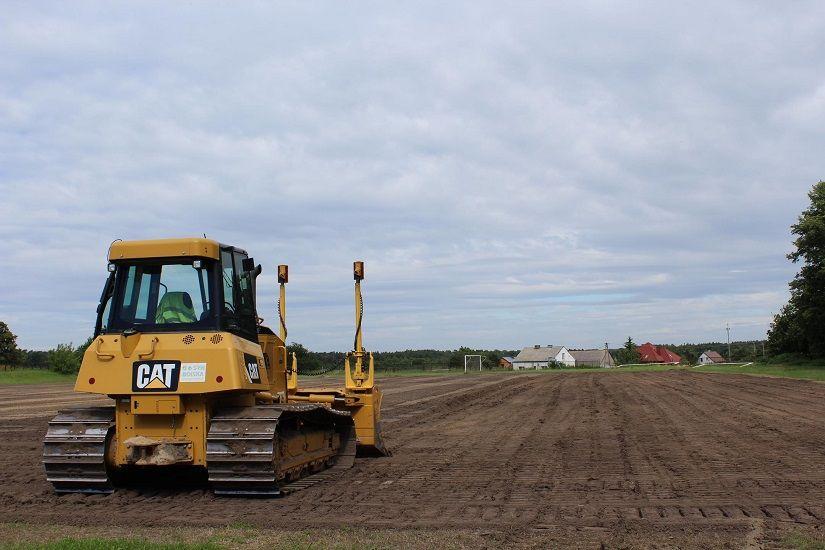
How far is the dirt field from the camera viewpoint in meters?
7.41

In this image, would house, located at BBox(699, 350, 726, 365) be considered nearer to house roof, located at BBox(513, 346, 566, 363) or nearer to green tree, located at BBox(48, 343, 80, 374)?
house roof, located at BBox(513, 346, 566, 363)

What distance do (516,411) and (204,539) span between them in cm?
1683

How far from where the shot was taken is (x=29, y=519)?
809 centimetres

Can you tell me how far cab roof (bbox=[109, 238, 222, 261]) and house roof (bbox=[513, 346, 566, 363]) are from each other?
5525 inches

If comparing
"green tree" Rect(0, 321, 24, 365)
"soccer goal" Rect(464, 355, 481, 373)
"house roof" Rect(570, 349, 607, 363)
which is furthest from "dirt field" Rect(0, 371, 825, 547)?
"house roof" Rect(570, 349, 607, 363)

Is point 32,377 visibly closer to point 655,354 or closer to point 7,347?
point 7,347

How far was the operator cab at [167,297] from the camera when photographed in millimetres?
9328

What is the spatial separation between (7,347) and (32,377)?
16.7 metres

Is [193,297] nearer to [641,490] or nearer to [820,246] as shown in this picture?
[641,490]

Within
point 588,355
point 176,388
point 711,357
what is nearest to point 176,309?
point 176,388

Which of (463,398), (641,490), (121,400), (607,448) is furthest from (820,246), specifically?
(121,400)

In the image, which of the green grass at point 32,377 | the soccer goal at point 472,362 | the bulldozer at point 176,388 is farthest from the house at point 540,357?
the bulldozer at point 176,388

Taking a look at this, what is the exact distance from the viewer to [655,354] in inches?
5974

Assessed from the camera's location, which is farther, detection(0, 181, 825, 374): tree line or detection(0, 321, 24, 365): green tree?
detection(0, 321, 24, 365): green tree
